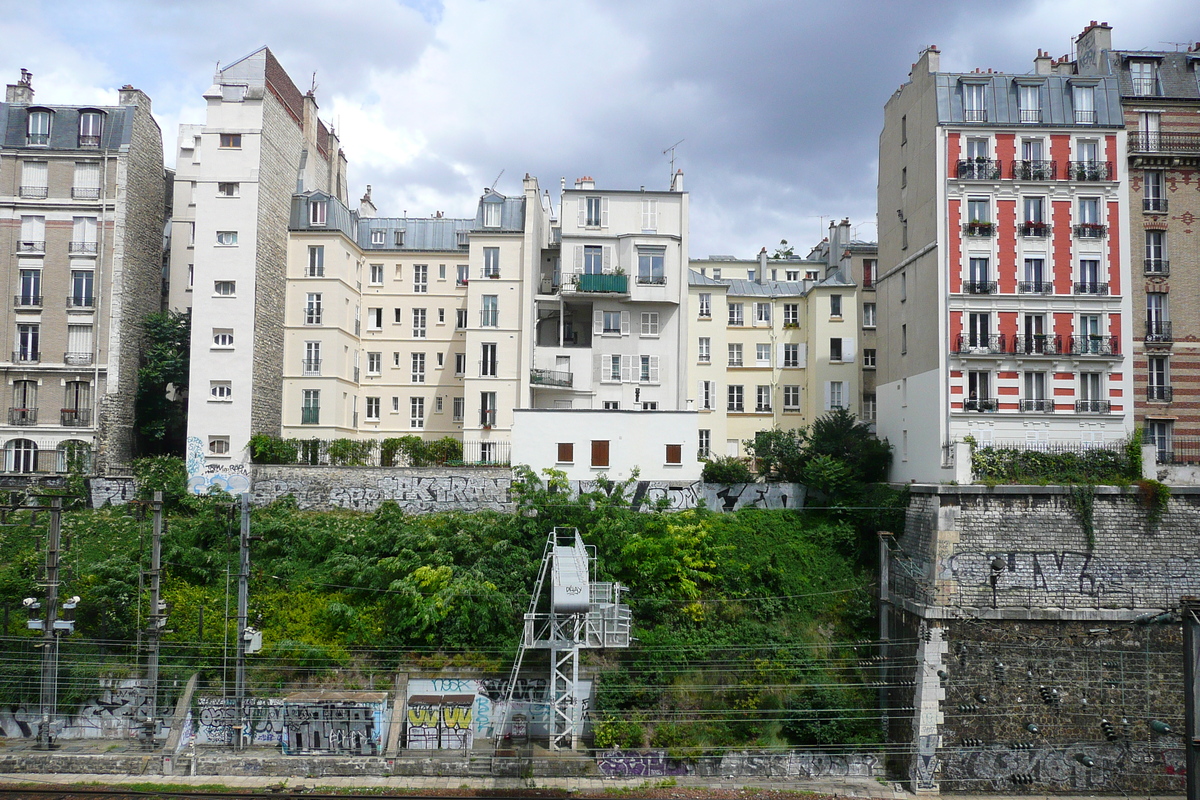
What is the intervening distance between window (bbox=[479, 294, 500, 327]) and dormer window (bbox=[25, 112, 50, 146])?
24.0m

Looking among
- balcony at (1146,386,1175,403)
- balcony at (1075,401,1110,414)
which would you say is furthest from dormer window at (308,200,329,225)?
balcony at (1146,386,1175,403)

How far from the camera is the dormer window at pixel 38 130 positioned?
1652 inches

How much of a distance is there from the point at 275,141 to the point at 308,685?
29.0 meters

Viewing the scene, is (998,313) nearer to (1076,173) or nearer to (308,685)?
(1076,173)

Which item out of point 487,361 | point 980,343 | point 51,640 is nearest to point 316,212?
point 487,361

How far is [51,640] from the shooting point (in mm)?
24969

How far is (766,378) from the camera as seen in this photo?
4962cm

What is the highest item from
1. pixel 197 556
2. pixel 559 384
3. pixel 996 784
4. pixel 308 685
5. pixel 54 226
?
pixel 54 226

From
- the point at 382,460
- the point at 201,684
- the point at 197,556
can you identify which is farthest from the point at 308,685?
the point at 382,460

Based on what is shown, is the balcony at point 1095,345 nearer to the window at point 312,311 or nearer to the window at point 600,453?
the window at point 600,453

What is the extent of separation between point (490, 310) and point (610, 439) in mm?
10498

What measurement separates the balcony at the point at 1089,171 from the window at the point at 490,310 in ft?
88.6

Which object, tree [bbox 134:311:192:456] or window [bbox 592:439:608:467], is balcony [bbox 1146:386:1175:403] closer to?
window [bbox 592:439:608:467]

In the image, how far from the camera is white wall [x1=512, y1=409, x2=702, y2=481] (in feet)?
123
